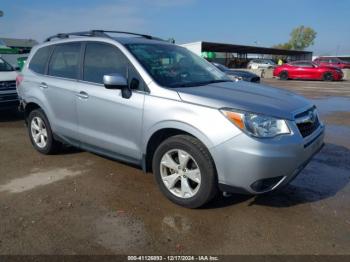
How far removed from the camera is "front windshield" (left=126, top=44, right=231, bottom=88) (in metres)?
4.11

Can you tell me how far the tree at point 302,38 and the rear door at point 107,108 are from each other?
108m

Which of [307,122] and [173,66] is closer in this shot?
[307,122]

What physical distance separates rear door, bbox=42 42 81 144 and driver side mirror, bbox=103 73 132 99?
1.00 m

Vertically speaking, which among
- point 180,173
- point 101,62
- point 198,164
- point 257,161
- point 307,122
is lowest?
point 180,173

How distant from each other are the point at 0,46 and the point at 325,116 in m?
17.7

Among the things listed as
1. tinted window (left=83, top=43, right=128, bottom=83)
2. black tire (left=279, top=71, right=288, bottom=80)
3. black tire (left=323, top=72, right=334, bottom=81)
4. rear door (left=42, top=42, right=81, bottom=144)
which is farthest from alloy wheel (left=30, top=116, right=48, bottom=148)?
black tire (left=279, top=71, right=288, bottom=80)

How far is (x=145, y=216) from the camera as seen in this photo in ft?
12.1

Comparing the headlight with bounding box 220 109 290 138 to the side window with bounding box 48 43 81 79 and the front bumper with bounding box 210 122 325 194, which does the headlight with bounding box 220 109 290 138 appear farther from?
the side window with bounding box 48 43 81 79

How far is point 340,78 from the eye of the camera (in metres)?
24.7

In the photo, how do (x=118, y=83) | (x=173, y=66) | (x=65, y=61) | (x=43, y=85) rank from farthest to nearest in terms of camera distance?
(x=43, y=85), (x=65, y=61), (x=173, y=66), (x=118, y=83)

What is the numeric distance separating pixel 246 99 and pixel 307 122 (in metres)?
0.73

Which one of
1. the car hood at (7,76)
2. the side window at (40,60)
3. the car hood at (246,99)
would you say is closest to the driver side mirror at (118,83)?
the car hood at (246,99)

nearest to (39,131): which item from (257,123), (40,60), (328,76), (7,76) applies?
(40,60)

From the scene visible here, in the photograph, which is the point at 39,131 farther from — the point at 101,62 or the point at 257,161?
the point at 257,161
